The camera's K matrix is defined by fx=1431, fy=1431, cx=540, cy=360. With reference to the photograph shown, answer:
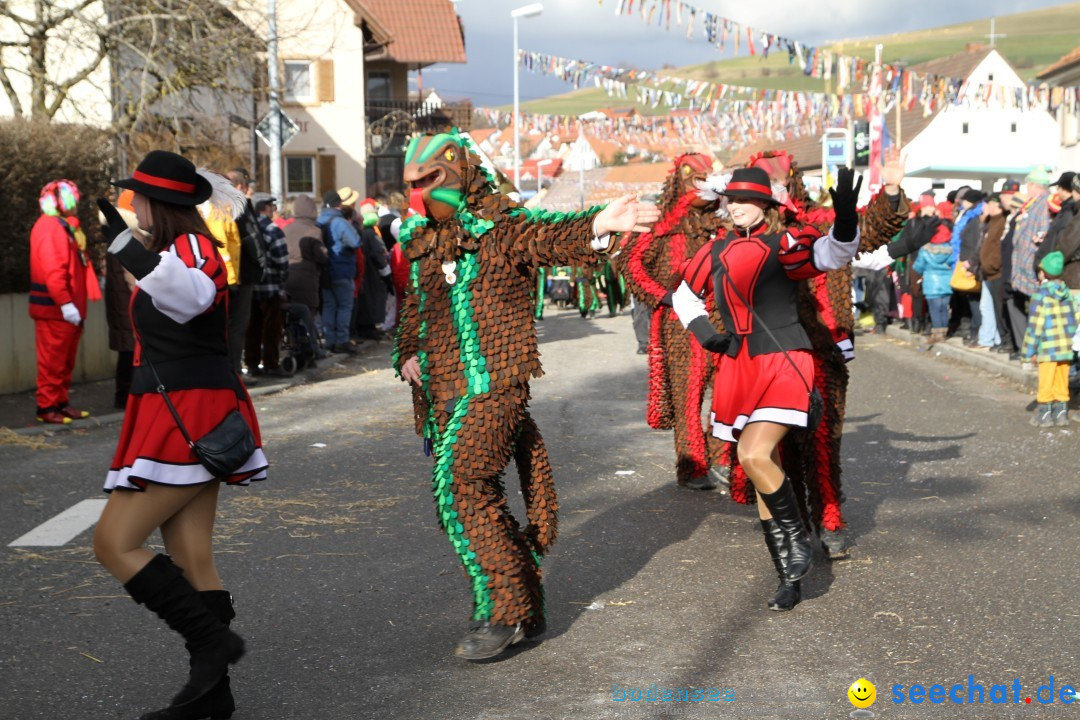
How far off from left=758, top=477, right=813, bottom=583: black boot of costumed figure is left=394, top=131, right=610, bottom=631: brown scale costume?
104 centimetres

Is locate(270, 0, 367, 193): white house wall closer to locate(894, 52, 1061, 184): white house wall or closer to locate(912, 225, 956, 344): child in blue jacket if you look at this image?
locate(894, 52, 1061, 184): white house wall

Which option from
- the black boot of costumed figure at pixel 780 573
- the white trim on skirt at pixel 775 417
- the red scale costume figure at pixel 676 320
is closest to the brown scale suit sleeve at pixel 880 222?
the white trim on skirt at pixel 775 417

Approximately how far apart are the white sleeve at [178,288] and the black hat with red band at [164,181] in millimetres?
188

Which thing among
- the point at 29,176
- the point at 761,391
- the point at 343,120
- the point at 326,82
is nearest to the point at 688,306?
the point at 761,391

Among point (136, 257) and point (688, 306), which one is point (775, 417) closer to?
point (688, 306)

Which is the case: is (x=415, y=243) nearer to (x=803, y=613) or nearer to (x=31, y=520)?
(x=803, y=613)

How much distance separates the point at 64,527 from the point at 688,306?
12.0 ft

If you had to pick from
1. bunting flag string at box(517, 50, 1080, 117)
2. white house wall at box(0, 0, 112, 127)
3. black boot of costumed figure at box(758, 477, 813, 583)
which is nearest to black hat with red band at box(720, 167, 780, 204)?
black boot of costumed figure at box(758, 477, 813, 583)

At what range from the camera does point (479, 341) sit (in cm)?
542

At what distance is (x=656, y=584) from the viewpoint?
251 inches

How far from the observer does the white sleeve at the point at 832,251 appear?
5770 millimetres

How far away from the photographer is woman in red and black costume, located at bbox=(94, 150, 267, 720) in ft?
14.8

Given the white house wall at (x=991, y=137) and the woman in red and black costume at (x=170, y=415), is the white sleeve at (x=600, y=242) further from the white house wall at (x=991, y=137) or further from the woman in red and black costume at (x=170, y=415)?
the white house wall at (x=991, y=137)

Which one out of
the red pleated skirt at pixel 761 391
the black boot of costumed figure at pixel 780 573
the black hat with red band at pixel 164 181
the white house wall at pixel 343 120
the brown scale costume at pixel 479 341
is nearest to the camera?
the black hat with red band at pixel 164 181
